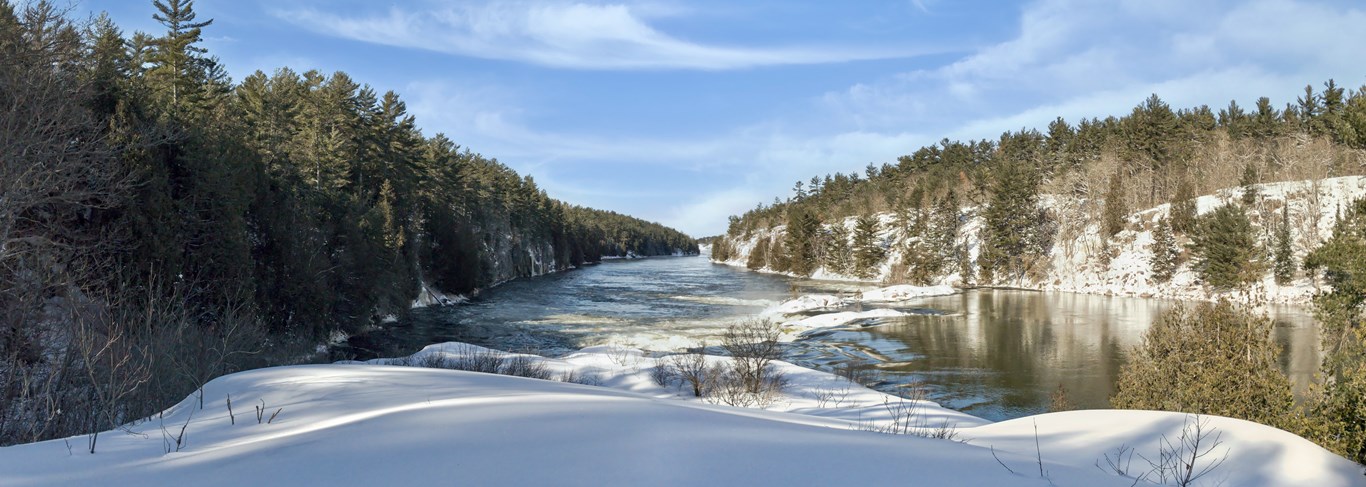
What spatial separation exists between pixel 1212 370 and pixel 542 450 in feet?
35.7

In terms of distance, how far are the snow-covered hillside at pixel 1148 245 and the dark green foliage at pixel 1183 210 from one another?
977mm

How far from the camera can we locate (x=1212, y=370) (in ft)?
31.9

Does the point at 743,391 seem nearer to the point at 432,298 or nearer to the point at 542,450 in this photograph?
the point at 542,450

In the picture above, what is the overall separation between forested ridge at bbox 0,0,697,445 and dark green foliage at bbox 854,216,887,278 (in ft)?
141

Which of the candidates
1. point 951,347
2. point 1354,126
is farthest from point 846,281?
point 1354,126

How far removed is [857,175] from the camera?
11331cm

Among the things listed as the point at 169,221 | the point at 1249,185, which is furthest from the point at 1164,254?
the point at 169,221

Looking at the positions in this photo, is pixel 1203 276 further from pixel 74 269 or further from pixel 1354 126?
pixel 74 269

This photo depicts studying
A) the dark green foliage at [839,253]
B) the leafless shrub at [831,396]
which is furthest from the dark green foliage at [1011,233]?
the leafless shrub at [831,396]

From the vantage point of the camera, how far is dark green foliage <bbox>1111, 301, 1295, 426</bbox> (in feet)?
30.4

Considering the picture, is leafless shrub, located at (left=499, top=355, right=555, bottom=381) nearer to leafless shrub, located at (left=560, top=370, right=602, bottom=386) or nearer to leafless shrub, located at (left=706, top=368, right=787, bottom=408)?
leafless shrub, located at (left=560, top=370, right=602, bottom=386)

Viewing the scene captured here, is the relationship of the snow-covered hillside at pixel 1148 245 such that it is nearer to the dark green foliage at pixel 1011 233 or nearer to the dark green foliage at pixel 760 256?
the dark green foliage at pixel 1011 233

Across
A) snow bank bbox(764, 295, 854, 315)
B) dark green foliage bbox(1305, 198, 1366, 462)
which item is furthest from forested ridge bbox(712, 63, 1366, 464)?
snow bank bbox(764, 295, 854, 315)

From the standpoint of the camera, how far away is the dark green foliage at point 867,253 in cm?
6838
